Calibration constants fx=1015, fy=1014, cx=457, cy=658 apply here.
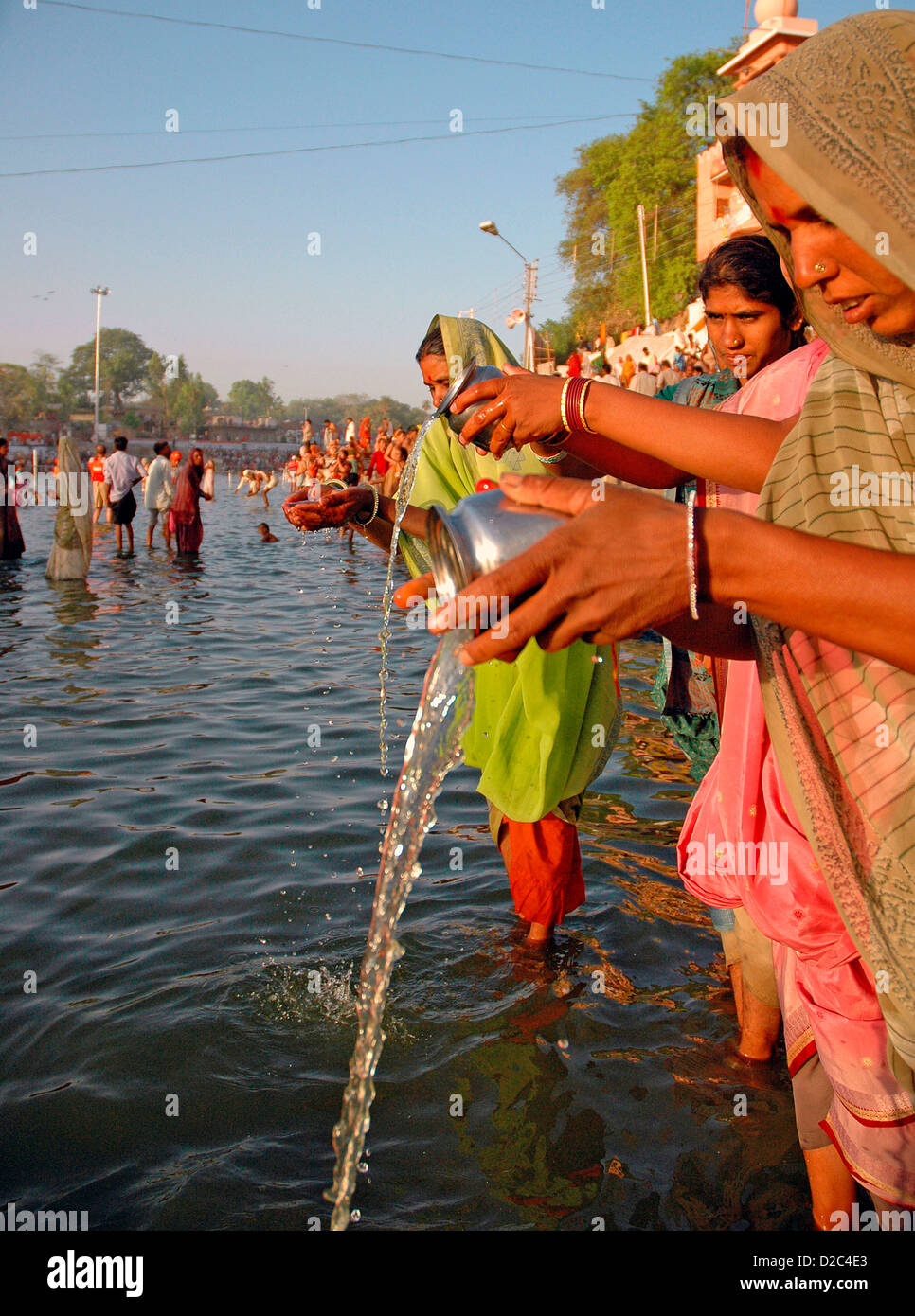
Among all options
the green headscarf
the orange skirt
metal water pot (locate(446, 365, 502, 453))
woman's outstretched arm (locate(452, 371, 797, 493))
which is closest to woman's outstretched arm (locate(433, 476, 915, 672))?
woman's outstretched arm (locate(452, 371, 797, 493))

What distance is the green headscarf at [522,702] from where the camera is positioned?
3.26 metres

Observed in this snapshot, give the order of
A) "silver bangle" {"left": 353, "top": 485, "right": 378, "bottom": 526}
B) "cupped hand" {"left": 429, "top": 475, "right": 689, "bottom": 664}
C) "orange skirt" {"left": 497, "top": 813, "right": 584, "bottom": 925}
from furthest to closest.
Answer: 1. "silver bangle" {"left": 353, "top": 485, "right": 378, "bottom": 526}
2. "orange skirt" {"left": 497, "top": 813, "right": 584, "bottom": 925}
3. "cupped hand" {"left": 429, "top": 475, "right": 689, "bottom": 664}

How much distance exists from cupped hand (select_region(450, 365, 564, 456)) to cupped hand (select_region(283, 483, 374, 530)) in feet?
4.20

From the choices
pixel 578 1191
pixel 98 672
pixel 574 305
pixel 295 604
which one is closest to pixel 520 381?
pixel 578 1191

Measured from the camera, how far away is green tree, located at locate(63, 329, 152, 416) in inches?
5851

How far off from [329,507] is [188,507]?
14.3 m

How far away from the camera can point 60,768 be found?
5.62m

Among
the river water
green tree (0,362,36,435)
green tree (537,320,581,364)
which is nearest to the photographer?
the river water

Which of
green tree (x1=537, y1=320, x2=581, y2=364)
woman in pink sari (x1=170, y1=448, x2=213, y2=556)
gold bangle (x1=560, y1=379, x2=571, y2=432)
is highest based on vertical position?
green tree (x1=537, y1=320, x2=581, y2=364)

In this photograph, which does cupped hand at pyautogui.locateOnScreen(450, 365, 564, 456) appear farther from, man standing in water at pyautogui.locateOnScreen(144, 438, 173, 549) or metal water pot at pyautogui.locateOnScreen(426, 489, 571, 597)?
man standing in water at pyautogui.locateOnScreen(144, 438, 173, 549)

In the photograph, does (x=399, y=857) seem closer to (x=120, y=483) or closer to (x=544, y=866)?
(x=544, y=866)

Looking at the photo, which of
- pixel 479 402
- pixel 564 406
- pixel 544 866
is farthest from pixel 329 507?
pixel 564 406

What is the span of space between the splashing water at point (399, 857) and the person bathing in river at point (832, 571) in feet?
1.85
